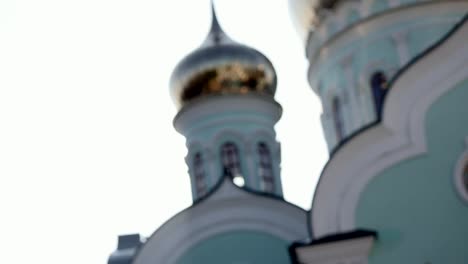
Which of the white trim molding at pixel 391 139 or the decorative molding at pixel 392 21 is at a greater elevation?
the decorative molding at pixel 392 21

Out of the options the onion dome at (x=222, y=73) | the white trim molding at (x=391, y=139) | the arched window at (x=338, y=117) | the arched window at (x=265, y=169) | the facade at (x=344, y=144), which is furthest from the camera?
the onion dome at (x=222, y=73)

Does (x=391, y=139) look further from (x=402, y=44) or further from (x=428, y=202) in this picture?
(x=402, y=44)

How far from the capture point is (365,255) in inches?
267

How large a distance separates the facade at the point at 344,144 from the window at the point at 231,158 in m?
0.02

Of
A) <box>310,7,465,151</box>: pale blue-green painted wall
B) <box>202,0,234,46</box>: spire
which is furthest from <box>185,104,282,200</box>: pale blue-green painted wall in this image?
<box>310,7,465,151</box>: pale blue-green painted wall

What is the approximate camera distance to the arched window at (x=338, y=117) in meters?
10.8

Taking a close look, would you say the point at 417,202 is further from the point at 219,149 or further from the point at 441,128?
the point at 219,149

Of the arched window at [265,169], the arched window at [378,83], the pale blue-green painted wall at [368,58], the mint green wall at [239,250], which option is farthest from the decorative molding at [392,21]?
the mint green wall at [239,250]

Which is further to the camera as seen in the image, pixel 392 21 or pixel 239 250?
pixel 392 21

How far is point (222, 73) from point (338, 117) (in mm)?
2162

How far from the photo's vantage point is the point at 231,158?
12422 millimetres

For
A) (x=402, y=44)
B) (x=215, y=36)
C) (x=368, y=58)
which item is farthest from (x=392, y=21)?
(x=215, y=36)

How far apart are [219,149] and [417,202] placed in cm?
593

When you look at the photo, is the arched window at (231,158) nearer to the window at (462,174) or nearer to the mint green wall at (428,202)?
the mint green wall at (428,202)
